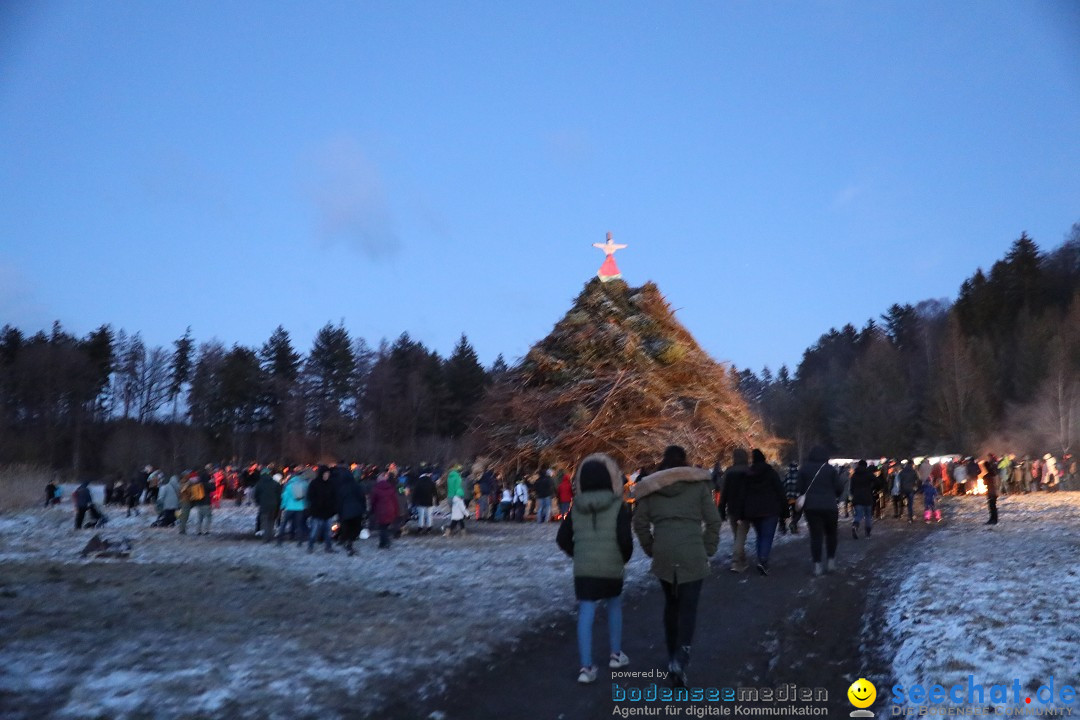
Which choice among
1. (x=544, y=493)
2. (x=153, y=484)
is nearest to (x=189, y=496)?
(x=544, y=493)

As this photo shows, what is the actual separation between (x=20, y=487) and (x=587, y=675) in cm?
2994

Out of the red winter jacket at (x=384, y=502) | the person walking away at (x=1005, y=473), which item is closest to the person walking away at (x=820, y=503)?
the red winter jacket at (x=384, y=502)

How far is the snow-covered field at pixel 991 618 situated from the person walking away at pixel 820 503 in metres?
1.07

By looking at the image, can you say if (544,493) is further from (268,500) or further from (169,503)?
(169,503)

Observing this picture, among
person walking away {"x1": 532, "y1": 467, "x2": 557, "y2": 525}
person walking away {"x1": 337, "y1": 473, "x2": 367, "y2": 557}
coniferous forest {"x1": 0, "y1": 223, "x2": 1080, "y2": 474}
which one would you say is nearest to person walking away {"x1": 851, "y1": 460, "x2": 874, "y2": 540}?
person walking away {"x1": 532, "y1": 467, "x2": 557, "y2": 525}

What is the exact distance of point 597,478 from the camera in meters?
6.72

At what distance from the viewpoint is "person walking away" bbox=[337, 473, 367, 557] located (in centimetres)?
1570

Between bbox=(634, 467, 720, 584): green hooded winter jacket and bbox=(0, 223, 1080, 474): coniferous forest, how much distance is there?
4947 centimetres

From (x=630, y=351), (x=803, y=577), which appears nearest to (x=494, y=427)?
(x=630, y=351)

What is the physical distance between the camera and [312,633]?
27.2 feet

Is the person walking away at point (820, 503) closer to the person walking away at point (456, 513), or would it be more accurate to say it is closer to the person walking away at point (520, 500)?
the person walking away at point (456, 513)

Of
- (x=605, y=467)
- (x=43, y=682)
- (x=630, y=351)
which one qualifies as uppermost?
(x=630, y=351)

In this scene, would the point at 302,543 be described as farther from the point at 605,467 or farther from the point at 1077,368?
the point at 1077,368

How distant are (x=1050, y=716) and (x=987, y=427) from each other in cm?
5893
